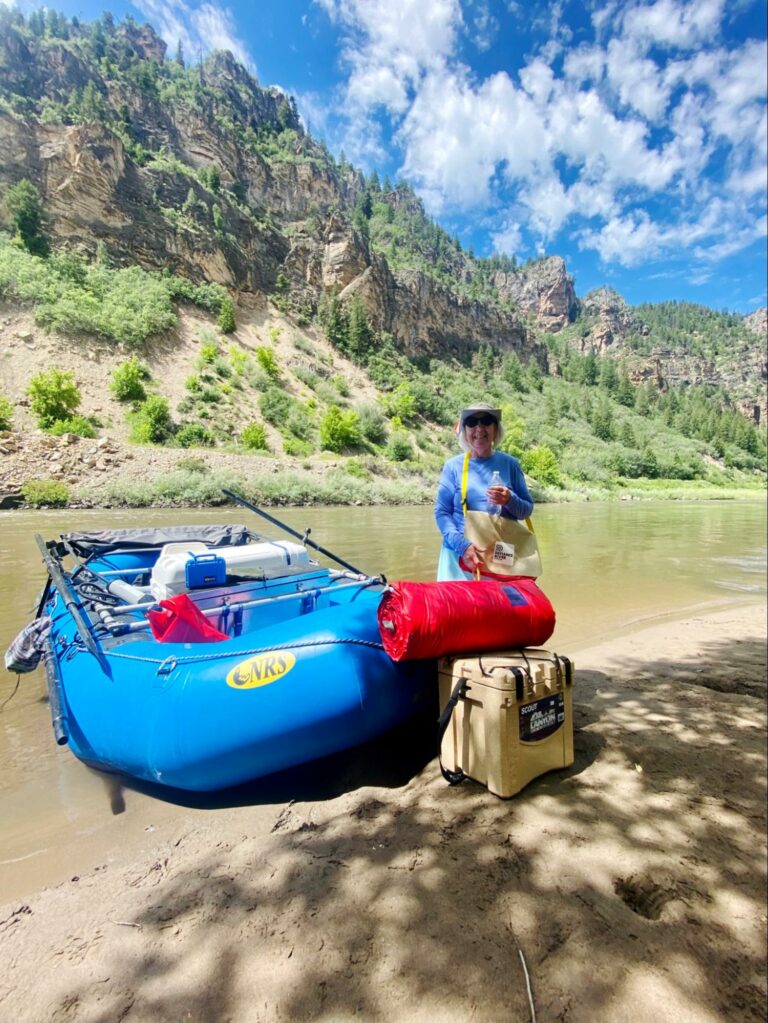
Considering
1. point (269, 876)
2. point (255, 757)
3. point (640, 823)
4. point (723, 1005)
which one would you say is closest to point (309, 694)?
point (255, 757)

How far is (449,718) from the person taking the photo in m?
2.36

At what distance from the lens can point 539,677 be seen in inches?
89.1

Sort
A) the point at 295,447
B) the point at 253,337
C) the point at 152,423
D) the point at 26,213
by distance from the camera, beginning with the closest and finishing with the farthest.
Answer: the point at 152,423 < the point at 295,447 < the point at 26,213 < the point at 253,337

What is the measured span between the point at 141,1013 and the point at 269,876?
590 millimetres

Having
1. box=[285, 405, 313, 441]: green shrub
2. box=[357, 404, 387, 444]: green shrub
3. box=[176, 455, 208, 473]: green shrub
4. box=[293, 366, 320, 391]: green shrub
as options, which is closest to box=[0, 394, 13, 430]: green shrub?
box=[176, 455, 208, 473]: green shrub

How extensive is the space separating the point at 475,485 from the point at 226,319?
44338 millimetres

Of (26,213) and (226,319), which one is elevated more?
(26,213)

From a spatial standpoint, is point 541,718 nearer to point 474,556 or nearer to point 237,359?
point 474,556

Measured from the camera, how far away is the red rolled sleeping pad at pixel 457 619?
7.67ft

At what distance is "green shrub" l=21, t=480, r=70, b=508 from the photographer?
56.7 feet

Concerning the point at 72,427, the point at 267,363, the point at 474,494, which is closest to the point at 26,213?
the point at 267,363

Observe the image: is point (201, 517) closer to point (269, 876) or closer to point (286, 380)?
point (269, 876)

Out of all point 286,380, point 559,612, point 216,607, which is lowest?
point 559,612

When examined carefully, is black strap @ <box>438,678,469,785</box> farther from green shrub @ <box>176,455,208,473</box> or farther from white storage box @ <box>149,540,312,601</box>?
green shrub @ <box>176,455,208,473</box>
